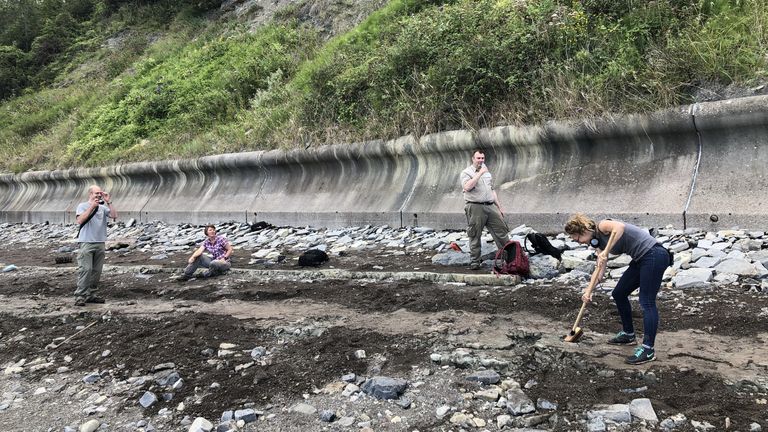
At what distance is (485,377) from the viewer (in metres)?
4.14

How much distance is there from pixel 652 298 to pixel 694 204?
377 centimetres

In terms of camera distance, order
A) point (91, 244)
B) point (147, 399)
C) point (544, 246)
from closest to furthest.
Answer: point (147, 399) → point (544, 246) → point (91, 244)

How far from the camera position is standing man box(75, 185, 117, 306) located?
7906 millimetres

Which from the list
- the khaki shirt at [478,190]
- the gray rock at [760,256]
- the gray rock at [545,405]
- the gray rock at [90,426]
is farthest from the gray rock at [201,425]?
the gray rock at [760,256]

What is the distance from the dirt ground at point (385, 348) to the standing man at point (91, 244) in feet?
1.60

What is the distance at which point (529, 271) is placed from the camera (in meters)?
6.84

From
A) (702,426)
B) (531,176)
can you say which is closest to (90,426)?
(702,426)

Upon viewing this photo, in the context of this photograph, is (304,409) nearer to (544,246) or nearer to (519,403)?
(519,403)

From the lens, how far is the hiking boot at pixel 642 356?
→ 4.23 metres

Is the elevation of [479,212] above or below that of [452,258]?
above

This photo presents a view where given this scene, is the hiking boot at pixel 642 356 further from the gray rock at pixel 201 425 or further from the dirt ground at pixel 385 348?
the gray rock at pixel 201 425

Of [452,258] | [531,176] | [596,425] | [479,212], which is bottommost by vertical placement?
[452,258]

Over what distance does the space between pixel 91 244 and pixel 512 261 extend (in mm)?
5695

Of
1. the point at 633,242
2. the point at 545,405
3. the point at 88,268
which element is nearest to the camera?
the point at 545,405
